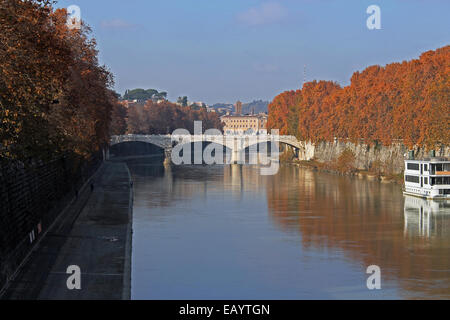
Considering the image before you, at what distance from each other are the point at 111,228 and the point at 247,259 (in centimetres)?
619

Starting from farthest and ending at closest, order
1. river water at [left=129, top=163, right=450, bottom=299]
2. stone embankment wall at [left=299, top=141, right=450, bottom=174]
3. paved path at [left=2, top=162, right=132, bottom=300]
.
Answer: stone embankment wall at [left=299, top=141, right=450, bottom=174] < river water at [left=129, top=163, right=450, bottom=299] < paved path at [left=2, top=162, right=132, bottom=300]

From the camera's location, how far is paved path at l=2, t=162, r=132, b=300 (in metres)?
18.3

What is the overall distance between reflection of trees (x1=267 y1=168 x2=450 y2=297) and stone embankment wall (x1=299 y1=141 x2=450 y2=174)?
4.18 meters

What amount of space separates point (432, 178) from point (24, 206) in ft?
101

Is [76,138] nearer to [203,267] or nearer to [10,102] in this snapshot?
[203,267]

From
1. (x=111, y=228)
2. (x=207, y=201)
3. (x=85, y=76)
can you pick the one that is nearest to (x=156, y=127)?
(x=207, y=201)

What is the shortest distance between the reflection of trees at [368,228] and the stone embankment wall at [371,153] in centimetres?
418

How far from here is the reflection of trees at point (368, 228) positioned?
25547mm

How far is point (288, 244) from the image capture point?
3111 centimetres

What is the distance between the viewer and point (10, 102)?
16156 millimetres

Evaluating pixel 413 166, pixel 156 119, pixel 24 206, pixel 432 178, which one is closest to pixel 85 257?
pixel 24 206

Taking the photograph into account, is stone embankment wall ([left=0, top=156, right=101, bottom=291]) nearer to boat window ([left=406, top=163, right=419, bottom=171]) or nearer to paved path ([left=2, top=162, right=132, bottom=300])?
paved path ([left=2, top=162, right=132, bottom=300])
